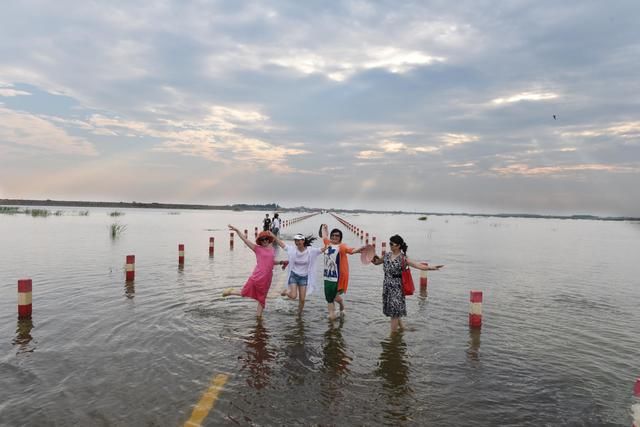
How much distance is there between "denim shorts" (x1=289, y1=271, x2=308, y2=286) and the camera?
34.0 ft

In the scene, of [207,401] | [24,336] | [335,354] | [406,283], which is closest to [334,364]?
[335,354]

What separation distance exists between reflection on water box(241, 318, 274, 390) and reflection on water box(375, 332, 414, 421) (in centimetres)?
185

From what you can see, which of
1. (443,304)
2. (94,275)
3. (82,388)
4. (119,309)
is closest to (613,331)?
(443,304)

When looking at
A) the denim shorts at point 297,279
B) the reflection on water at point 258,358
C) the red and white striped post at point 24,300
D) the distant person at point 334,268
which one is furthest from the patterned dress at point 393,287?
the red and white striped post at point 24,300

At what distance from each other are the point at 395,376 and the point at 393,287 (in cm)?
202

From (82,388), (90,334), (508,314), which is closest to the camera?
(82,388)

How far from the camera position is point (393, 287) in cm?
864

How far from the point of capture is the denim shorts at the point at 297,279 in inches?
408

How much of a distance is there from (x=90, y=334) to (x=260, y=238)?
156 inches

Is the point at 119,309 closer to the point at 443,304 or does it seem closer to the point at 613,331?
the point at 443,304

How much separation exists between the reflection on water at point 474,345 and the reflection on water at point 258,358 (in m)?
3.82

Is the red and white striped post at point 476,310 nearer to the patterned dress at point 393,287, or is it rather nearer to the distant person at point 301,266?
the patterned dress at point 393,287

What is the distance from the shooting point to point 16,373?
6.63 m

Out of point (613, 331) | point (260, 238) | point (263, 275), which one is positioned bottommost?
point (613, 331)
